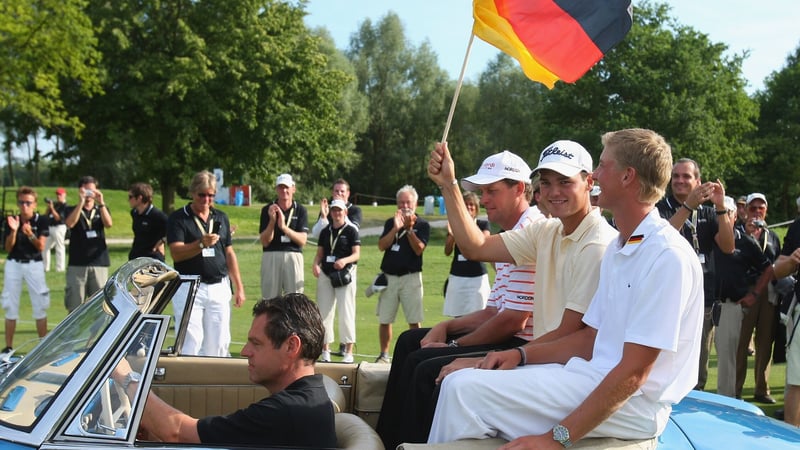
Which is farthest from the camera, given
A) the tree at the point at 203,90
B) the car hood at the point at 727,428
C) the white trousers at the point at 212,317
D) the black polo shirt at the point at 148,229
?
the tree at the point at 203,90

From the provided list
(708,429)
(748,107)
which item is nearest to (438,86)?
(748,107)

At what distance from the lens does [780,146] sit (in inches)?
1928

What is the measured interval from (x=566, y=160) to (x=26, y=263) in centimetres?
788

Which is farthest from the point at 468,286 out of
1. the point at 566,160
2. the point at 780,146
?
the point at 780,146

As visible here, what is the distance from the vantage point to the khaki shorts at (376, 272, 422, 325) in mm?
9938

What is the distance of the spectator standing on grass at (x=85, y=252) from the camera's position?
384 inches

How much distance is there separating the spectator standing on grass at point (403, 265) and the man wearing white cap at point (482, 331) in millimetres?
4978

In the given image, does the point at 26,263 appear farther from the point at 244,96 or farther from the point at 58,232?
the point at 244,96

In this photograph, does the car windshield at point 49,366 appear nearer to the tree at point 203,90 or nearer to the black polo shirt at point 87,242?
the black polo shirt at point 87,242

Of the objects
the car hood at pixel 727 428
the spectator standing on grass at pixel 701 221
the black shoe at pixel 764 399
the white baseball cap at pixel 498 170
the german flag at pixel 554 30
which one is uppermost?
the german flag at pixel 554 30

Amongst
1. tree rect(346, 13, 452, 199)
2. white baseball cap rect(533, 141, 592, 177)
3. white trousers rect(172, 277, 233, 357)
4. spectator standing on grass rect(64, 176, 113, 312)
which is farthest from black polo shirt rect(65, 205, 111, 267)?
tree rect(346, 13, 452, 199)

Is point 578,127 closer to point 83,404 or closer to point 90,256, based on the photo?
point 90,256

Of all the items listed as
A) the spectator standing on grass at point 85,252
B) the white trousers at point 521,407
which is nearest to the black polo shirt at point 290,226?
the spectator standing on grass at point 85,252

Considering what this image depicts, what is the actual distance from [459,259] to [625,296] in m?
6.73
